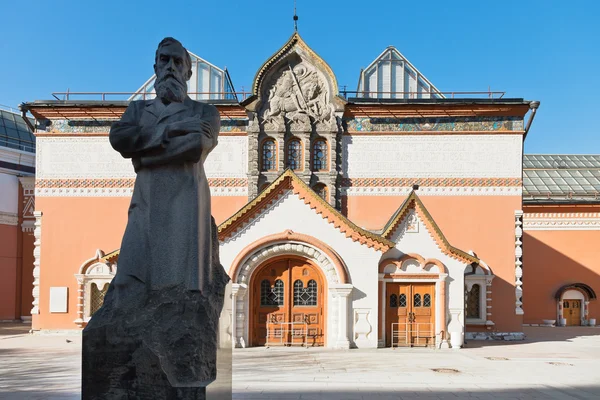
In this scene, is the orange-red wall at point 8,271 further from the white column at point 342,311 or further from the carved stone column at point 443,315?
the carved stone column at point 443,315

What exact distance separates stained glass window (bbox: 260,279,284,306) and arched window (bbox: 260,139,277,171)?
6.15 m

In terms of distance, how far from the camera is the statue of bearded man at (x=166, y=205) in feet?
17.5

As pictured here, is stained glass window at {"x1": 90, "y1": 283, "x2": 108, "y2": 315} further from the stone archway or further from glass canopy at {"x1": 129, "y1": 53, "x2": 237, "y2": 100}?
glass canopy at {"x1": 129, "y1": 53, "x2": 237, "y2": 100}

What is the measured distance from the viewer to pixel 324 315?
63.7 feet

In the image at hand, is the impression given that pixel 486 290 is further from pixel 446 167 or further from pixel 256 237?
pixel 256 237

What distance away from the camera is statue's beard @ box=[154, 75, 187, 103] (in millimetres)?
5719

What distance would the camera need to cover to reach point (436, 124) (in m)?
24.2

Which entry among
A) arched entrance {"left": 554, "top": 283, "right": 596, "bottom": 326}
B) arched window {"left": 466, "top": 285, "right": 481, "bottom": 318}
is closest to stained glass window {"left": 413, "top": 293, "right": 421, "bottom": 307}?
arched window {"left": 466, "top": 285, "right": 481, "bottom": 318}

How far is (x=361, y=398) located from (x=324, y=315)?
8859 millimetres

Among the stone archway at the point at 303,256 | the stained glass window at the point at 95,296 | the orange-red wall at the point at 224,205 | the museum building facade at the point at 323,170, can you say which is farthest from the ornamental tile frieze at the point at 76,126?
the stone archway at the point at 303,256

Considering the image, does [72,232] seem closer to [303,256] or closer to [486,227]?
[303,256]

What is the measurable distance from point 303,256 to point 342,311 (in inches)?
82.0

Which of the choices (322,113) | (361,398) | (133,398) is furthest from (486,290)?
(133,398)

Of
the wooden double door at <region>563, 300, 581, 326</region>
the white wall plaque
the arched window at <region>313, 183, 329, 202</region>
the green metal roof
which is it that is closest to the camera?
the arched window at <region>313, 183, 329, 202</region>
